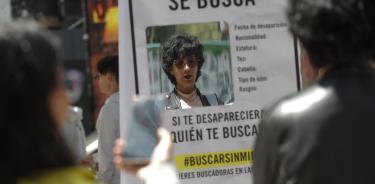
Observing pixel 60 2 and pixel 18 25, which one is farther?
pixel 60 2

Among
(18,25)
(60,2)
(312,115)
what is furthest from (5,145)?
(60,2)

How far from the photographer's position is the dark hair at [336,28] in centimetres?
230

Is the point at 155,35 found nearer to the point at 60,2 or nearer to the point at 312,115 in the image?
the point at 312,115

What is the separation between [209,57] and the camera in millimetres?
3986

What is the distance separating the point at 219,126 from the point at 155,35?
0.54 metres

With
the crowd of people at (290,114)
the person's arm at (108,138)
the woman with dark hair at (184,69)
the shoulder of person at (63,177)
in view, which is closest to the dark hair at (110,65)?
the person's arm at (108,138)

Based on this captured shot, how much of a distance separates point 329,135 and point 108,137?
11.4 feet

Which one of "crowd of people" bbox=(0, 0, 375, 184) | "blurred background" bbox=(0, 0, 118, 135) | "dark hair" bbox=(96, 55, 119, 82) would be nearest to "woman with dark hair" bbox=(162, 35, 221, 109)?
"crowd of people" bbox=(0, 0, 375, 184)

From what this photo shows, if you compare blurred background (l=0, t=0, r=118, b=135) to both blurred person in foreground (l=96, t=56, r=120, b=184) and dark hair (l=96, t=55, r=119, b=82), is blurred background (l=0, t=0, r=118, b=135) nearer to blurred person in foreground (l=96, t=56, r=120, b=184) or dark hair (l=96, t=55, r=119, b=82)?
dark hair (l=96, t=55, r=119, b=82)

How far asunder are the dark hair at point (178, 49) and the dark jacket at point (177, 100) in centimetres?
7

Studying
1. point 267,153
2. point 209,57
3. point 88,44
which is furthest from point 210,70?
point 88,44

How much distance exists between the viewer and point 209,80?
4.01 metres

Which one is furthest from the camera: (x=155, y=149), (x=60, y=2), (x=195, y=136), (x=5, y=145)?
(x=60, y=2)

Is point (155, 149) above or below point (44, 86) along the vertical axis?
below
